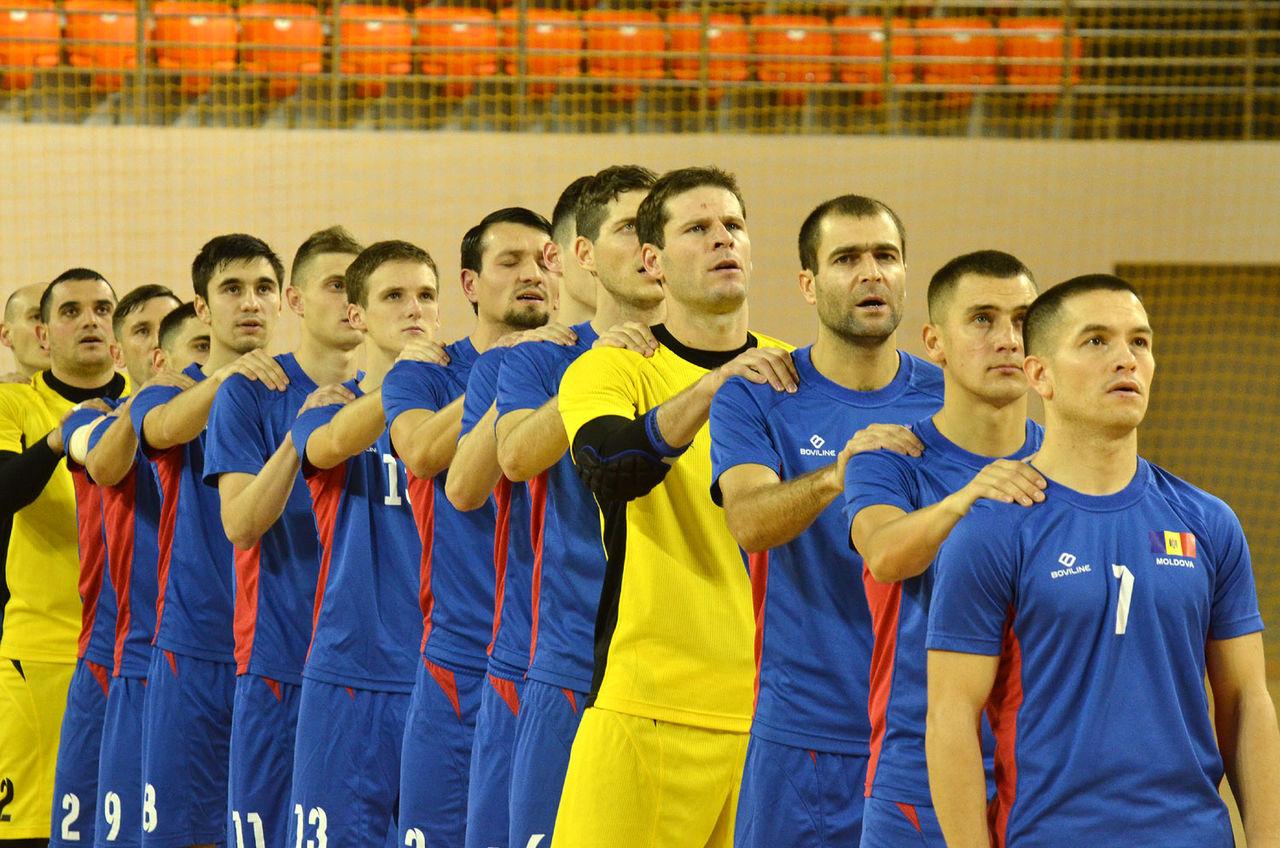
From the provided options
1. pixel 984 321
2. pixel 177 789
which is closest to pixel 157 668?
pixel 177 789

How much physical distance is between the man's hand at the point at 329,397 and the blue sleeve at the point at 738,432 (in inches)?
72.2

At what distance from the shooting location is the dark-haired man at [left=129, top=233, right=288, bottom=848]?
5.31 meters

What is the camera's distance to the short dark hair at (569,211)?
4.32 metres

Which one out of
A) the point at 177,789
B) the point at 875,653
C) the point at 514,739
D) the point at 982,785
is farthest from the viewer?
the point at 177,789

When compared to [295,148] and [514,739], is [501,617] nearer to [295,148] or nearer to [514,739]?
[514,739]

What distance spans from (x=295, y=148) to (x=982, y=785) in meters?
8.64

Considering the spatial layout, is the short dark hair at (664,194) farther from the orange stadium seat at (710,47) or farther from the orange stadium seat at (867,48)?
the orange stadium seat at (867,48)

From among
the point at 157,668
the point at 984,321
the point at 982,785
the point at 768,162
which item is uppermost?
the point at 768,162

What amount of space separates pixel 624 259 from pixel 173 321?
2.91 metres

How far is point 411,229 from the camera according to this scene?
1037 cm

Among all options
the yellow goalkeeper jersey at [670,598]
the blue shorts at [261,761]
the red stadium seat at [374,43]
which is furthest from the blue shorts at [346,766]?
the red stadium seat at [374,43]

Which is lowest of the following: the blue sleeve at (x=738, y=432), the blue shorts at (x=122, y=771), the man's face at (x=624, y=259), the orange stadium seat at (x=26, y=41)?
the blue shorts at (x=122, y=771)

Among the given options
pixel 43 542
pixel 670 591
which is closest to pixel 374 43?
pixel 43 542

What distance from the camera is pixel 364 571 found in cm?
484
